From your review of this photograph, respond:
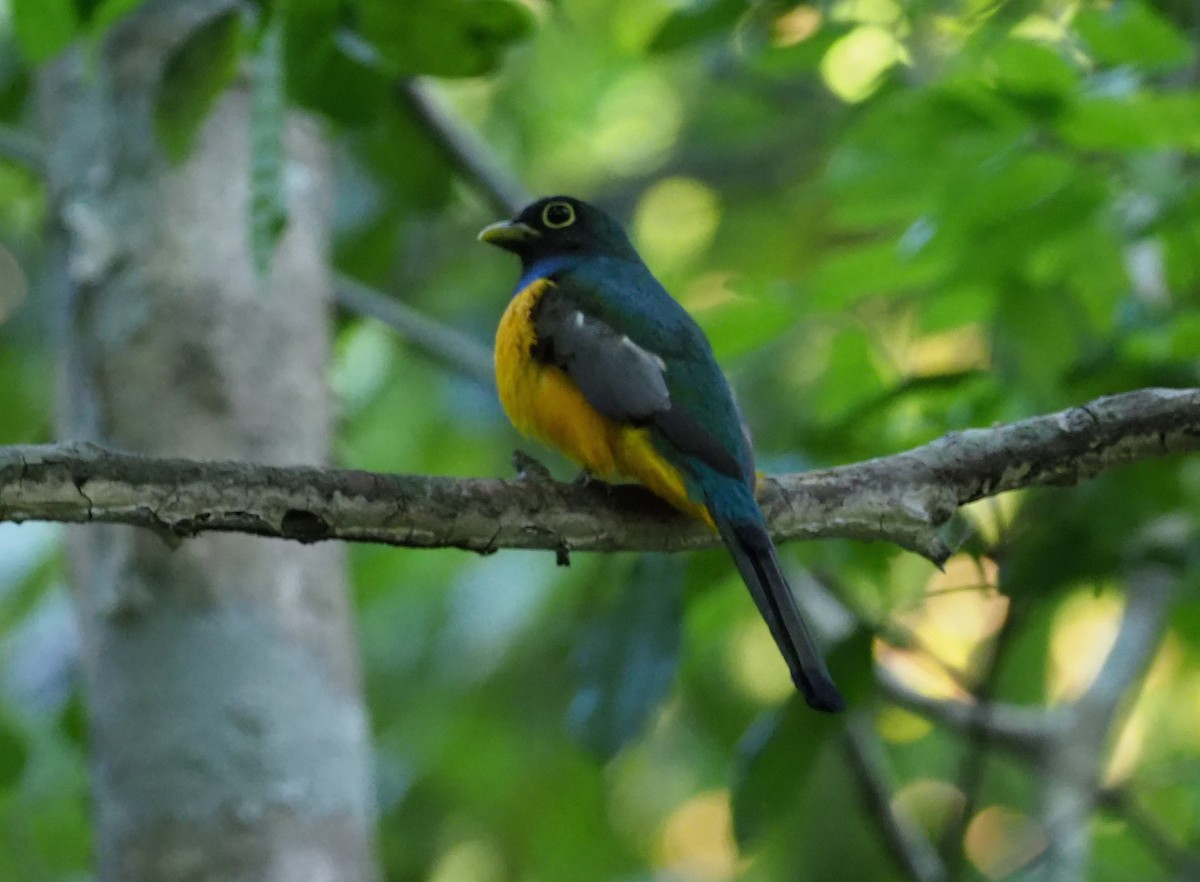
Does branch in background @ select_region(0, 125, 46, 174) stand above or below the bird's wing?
above

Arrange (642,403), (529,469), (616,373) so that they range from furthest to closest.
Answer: (616,373), (642,403), (529,469)

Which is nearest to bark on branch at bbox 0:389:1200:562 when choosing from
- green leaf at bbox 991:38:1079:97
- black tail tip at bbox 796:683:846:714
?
black tail tip at bbox 796:683:846:714

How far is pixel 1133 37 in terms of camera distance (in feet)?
10.2

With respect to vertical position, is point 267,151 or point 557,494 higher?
point 267,151

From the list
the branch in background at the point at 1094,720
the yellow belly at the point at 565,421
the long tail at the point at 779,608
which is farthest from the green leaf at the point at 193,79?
the branch in background at the point at 1094,720

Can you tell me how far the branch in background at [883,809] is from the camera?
4.36 metres

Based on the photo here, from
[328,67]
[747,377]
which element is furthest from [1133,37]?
[747,377]

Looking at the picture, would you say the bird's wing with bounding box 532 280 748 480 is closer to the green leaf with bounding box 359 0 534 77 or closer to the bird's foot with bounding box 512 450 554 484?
the bird's foot with bounding box 512 450 554 484

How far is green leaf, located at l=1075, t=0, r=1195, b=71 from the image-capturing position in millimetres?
3085

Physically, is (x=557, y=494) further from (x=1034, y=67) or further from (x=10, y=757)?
(x=10, y=757)

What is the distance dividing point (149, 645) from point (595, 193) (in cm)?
456

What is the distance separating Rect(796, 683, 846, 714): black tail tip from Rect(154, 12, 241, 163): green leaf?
179 centimetres

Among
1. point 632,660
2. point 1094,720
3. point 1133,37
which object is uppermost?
point 1133,37

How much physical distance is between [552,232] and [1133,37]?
2.10m
